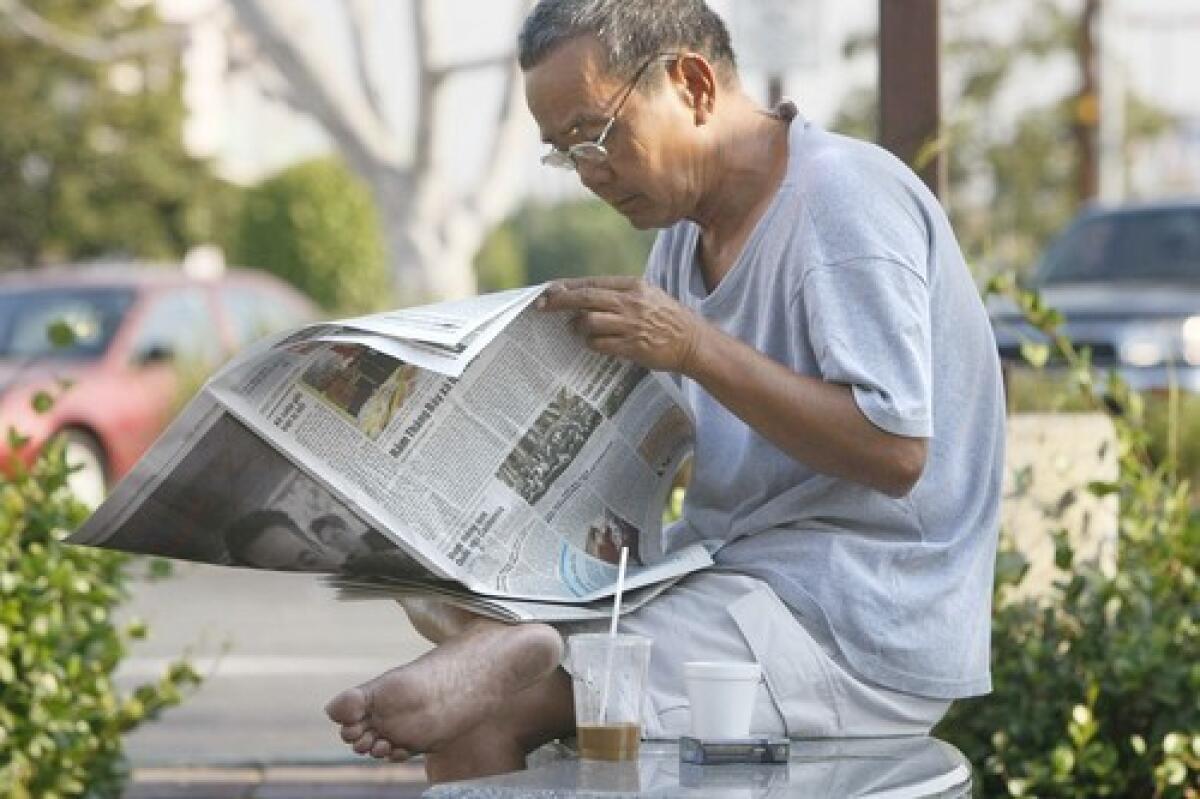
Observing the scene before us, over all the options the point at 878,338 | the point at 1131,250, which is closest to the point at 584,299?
the point at 878,338

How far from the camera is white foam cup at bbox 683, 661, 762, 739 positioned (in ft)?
9.97

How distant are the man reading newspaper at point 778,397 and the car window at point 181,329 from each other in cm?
1301

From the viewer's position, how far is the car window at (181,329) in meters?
16.4

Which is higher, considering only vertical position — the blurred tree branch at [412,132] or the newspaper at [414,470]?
the newspaper at [414,470]

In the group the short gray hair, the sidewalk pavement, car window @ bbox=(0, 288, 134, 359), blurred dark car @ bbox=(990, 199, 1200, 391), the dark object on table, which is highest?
the short gray hair

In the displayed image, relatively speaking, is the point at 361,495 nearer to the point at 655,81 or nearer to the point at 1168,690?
the point at 655,81

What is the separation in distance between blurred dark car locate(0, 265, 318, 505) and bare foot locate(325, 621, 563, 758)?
11.6 meters

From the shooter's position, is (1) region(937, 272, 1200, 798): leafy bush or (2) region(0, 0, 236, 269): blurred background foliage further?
(2) region(0, 0, 236, 269): blurred background foliage

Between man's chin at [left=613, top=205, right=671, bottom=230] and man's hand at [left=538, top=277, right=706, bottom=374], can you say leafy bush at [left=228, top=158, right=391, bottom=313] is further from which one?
man's hand at [left=538, top=277, right=706, bottom=374]

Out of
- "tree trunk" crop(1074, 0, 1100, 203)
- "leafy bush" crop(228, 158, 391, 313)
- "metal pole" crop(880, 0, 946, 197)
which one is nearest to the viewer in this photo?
"metal pole" crop(880, 0, 946, 197)

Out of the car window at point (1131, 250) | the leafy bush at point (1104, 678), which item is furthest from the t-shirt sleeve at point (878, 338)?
the car window at point (1131, 250)

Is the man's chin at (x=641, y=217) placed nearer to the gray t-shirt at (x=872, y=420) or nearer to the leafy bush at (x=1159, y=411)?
the gray t-shirt at (x=872, y=420)

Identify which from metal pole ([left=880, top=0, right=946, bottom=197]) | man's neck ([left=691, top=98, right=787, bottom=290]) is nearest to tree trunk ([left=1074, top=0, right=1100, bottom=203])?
metal pole ([left=880, top=0, right=946, bottom=197])

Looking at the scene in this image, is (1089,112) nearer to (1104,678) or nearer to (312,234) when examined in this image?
(312,234)
